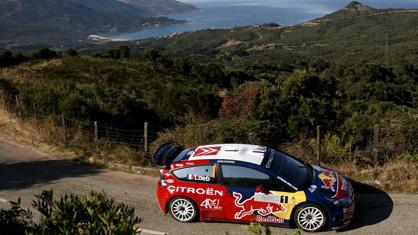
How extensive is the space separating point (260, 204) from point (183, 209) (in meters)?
1.51

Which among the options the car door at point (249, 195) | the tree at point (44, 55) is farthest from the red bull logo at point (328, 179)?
the tree at point (44, 55)

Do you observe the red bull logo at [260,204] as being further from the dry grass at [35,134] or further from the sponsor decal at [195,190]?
the dry grass at [35,134]

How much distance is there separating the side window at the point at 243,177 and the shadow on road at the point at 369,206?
1.72 metres

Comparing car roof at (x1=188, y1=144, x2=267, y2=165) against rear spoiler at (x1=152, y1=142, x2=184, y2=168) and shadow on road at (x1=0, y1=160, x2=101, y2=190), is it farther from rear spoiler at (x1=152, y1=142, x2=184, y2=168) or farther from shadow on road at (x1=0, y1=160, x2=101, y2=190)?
shadow on road at (x1=0, y1=160, x2=101, y2=190)

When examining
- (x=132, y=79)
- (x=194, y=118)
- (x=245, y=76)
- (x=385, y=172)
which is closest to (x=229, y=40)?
(x=245, y=76)

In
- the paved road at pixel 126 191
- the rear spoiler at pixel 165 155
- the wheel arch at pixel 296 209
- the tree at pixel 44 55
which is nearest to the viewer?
the wheel arch at pixel 296 209

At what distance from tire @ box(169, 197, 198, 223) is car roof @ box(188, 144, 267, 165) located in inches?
32.0

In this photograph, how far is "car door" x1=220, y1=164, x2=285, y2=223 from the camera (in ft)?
28.9

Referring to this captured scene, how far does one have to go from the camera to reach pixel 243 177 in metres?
8.97

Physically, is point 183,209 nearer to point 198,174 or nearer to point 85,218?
point 198,174

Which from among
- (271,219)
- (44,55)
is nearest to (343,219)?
(271,219)

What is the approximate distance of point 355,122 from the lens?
15250 mm

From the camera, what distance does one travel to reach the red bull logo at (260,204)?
8750 mm

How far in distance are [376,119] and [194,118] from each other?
1043cm
